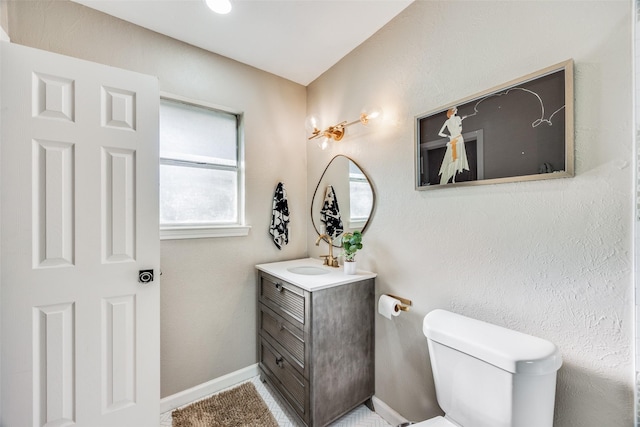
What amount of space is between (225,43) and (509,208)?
6.57 feet

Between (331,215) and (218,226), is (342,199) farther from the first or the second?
(218,226)

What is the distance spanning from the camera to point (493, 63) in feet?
3.74

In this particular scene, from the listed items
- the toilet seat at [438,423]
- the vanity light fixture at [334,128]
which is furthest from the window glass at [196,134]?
the toilet seat at [438,423]

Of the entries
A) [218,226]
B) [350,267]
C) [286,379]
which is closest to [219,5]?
[218,226]

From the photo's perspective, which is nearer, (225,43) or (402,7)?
(402,7)

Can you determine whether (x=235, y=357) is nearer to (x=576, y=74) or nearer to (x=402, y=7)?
(x=576, y=74)

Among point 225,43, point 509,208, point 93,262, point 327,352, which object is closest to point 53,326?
point 93,262

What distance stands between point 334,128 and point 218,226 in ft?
3.70

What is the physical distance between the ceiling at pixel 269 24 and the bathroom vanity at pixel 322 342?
5.25 ft

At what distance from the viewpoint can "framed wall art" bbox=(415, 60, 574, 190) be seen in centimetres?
94

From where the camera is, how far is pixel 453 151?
4.19ft

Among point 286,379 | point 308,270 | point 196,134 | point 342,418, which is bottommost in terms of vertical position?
point 342,418

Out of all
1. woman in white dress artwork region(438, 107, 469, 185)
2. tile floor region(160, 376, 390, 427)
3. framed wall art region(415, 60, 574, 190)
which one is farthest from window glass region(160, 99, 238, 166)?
tile floor region(160, 376, 390, 427)

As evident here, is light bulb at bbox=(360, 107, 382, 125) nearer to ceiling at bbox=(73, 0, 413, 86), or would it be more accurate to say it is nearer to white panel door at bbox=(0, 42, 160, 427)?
ceiling at bbox=(73, 0, 413, 86)
